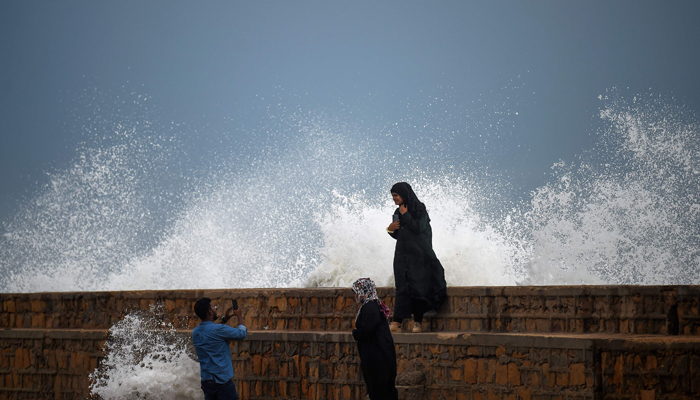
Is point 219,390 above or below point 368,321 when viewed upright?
below

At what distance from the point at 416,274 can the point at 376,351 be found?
3.43 feet

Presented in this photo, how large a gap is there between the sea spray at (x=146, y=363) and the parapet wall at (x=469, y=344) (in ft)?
0.45

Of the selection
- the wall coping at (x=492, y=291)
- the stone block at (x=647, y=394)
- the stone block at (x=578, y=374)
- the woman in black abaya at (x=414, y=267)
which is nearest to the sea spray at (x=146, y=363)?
the wall coping at (x=492, y=291)

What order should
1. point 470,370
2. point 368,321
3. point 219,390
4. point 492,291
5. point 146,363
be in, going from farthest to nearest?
point 146,363 → point 492,291 → point 470,370 → point 219,390 → point 368,321

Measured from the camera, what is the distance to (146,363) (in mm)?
6242

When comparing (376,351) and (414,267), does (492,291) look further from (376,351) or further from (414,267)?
(376,351)

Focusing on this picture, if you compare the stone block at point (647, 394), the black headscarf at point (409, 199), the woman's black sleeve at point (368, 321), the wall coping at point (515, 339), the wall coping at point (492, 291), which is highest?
the black headscarf at point (409, 199)

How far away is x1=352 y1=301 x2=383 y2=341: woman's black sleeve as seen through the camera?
418cm

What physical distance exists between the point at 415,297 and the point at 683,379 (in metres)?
2.01

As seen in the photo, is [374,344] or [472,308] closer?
[374,344]

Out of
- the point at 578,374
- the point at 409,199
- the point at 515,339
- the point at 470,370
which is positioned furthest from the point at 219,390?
the point at 578,374

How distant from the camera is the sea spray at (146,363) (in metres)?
6.05

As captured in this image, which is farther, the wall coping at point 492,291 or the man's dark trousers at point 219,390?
the wall coping at point 492,291

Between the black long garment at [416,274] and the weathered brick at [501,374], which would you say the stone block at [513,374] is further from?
the black long garment at [416,274]
